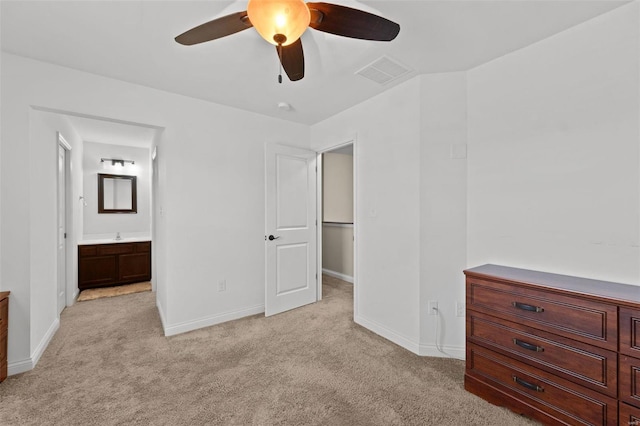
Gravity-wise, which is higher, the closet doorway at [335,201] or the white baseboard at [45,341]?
the closet doorway at [335,201]

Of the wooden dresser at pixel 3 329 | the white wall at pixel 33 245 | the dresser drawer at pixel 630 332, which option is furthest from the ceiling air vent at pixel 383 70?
the wooden dresser at pixel 3 329

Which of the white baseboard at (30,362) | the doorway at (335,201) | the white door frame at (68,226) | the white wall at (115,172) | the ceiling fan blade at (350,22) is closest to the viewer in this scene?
the ceiling fan blade at (350,22)

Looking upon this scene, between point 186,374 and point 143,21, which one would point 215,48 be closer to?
point 143,21

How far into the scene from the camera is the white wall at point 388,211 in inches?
99.0

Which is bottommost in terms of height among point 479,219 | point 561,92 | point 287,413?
point 287,413

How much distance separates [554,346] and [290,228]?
2662 mm

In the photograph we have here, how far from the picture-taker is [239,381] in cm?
205

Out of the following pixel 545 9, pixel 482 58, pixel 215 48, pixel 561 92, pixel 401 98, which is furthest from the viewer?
pixel 401 98

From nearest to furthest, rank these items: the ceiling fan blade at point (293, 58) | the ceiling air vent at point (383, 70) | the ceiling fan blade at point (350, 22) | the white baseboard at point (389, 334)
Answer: the ceiling fan blade at point (350, 22), the ceiling fan blade at point (293, 58), the ceiling air vent at point (383, 70), the white baseboard at point (389, 334)

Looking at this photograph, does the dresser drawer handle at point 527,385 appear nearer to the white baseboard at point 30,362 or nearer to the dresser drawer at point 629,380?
the dresser drawer at point 629,380

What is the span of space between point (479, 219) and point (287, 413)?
6.63 ft

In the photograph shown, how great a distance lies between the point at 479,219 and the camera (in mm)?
2299

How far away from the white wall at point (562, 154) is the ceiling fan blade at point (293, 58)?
1552 mm

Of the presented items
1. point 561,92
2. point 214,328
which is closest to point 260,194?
point 214,328
